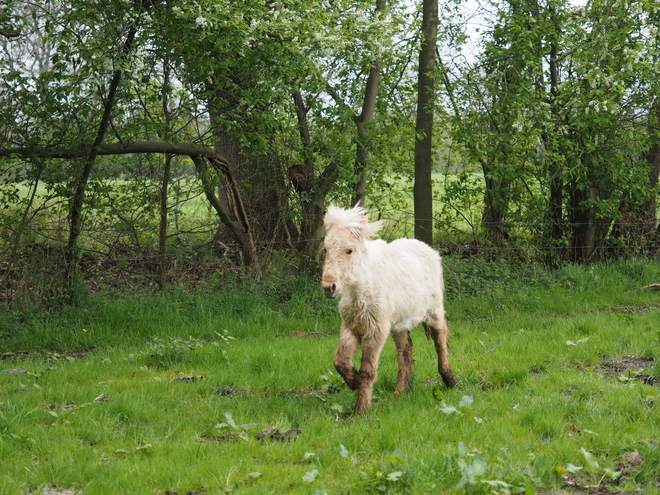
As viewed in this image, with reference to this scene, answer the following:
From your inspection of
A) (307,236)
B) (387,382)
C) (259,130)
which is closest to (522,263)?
(307,236)

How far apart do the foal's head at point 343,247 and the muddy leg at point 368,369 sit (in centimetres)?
58

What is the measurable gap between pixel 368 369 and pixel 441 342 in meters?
1.27

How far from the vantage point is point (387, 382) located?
Answer: 6961mm

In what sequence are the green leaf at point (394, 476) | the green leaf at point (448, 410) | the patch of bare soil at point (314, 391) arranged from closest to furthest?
the green leaf at point (394, 476), the green leaf at point (448, 410), the patch of bare soil at point (314, 391)

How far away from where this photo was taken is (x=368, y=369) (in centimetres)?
598

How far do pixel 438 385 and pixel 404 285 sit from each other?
40.5 inches

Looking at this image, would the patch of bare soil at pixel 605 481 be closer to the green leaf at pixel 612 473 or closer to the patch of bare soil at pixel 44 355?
the green leaf at pixel 612 473

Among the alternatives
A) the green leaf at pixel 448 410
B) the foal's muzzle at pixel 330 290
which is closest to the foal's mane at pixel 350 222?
the foal's muzzle at pixel 330 290

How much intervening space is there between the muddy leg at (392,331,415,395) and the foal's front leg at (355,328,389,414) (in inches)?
23.4

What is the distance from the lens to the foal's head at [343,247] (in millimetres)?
5479

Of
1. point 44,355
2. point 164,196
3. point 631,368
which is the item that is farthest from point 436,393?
point 164,196

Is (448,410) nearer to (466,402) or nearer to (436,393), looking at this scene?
(466,402)

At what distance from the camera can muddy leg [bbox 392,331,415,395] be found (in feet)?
21.8

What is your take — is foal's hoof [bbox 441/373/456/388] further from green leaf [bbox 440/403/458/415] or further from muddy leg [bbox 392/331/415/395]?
green leaf [bbox 440/403/458/415]
